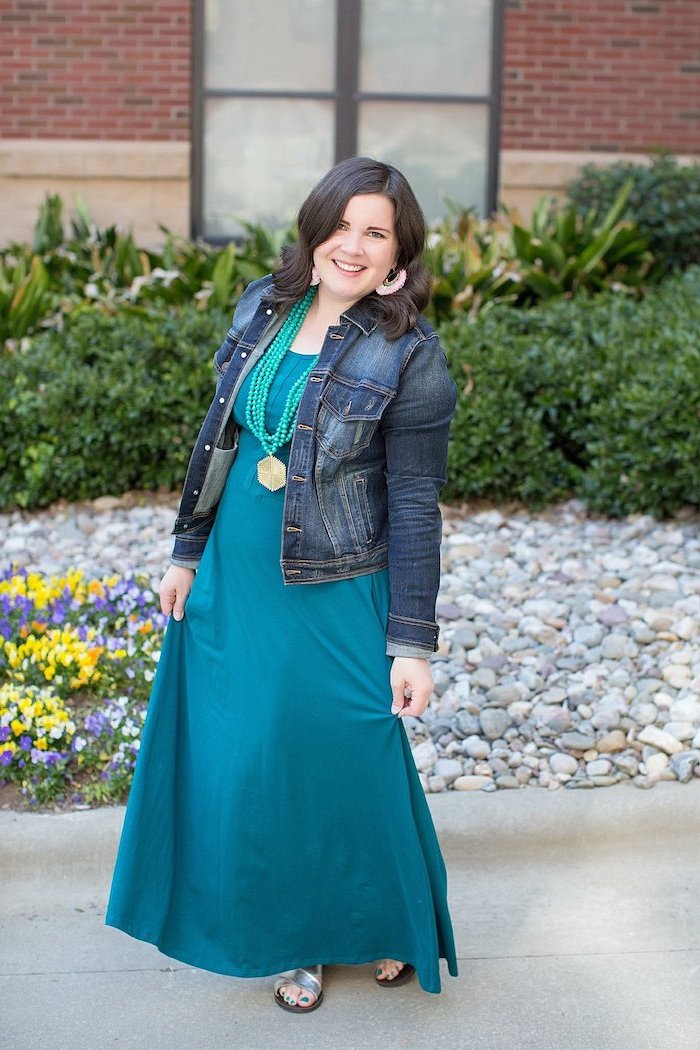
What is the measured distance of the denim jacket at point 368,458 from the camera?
2438 millimetres

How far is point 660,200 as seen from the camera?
8484mm

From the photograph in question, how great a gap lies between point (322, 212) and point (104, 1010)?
1.81m

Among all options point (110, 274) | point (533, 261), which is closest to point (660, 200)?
point (533, 261)

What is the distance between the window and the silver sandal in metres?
7.18

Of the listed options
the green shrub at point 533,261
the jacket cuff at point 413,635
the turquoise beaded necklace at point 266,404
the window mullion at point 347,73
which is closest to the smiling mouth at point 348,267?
the turquoise beaded necklace at point 266,404

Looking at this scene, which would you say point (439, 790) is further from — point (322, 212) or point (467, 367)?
point (467, 367)

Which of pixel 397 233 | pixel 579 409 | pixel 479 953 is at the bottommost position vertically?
pixel 479 953

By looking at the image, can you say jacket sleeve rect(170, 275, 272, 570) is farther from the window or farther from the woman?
the window

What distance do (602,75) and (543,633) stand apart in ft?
19.5

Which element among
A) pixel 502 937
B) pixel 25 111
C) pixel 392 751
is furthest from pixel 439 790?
pixel 25 111

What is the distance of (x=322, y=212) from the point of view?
94.4 inches

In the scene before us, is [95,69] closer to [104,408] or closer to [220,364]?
[104,408]

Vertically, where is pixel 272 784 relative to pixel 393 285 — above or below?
below

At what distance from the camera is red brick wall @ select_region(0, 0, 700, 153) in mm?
8773
